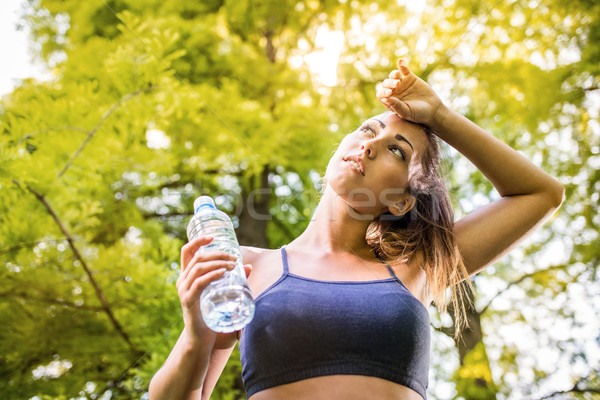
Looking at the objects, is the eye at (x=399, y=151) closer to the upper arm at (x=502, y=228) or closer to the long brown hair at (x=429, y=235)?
the long brown hair at (x=429, y=235)

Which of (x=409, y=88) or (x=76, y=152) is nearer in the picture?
(x=409, y=88)

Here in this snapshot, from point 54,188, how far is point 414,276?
148cm

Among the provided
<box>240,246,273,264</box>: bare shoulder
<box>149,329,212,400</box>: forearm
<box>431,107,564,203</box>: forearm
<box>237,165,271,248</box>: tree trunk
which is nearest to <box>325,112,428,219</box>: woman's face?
<box>431,107,564,203</box>: forearm

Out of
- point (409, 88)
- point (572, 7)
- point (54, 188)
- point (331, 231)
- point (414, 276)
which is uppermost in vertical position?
point (572, 7)

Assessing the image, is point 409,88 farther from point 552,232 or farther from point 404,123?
point 552,232

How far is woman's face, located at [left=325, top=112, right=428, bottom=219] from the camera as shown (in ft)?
4.17

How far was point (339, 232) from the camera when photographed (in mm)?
1406

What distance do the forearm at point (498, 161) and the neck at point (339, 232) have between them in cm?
38

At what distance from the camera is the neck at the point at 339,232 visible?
1.39 m

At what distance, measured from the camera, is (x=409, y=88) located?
1367mm

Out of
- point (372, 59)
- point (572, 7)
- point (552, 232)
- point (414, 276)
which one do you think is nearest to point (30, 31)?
point (372, 59)

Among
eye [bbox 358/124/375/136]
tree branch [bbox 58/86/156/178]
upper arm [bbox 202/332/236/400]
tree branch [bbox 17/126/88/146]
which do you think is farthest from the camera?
tree branch [bbox 58/86/156/178]

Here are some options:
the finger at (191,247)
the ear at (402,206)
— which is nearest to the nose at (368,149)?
the ear at (402,206)

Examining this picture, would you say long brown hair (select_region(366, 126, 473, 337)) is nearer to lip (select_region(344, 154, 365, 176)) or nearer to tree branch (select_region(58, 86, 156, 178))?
lip (select_region(344, 154, 365, 176))
